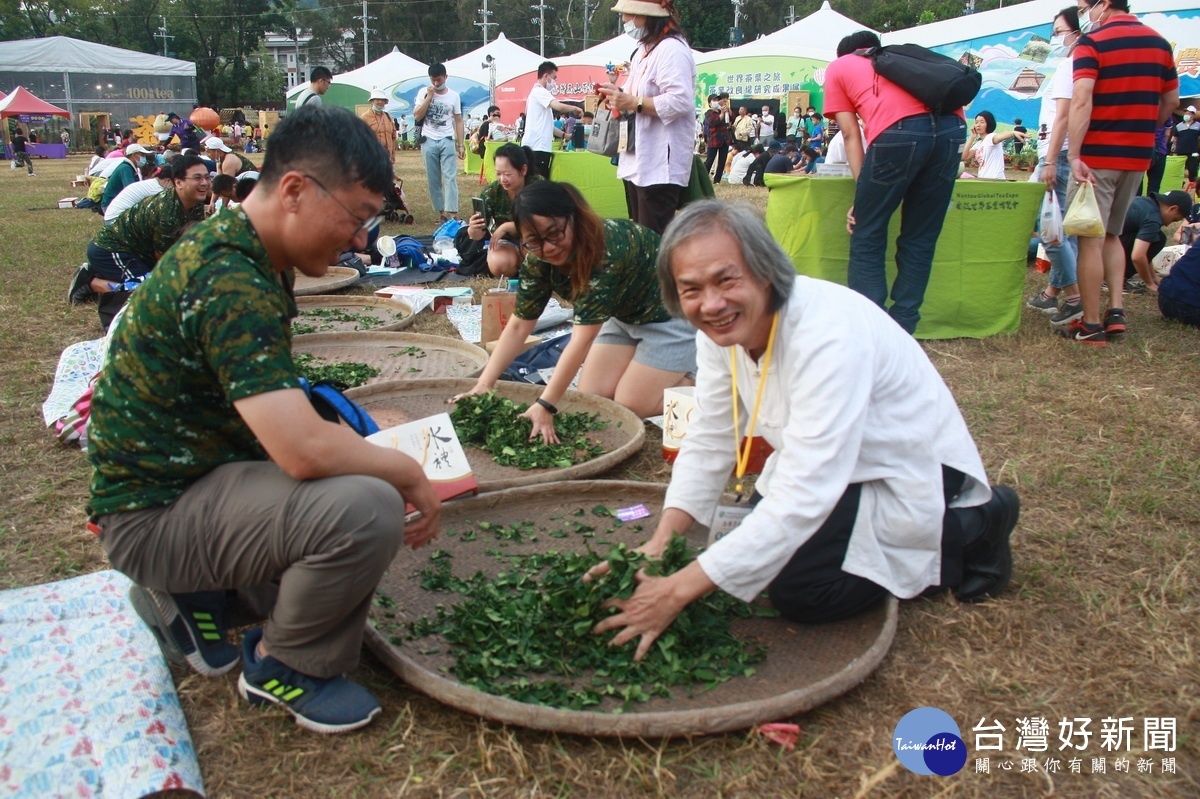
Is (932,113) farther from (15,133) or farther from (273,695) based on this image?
(15,133)

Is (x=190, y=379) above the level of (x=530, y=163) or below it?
below

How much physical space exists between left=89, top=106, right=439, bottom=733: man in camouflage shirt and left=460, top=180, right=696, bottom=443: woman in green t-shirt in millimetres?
1429

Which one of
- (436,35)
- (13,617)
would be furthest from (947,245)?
(436,35)

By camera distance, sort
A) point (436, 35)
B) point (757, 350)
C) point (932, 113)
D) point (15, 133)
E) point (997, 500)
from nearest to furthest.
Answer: point (757, 350), point (997, 500), point (932, 113), point (15, 133), point (436, 35)

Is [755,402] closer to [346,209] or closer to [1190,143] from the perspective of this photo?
[346,209]

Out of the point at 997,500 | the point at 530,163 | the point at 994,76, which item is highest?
the point at 994,76

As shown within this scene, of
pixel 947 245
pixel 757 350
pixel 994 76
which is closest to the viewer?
pixel 757 350

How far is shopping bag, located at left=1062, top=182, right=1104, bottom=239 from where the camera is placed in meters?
4.34

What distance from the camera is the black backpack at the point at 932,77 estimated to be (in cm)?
407

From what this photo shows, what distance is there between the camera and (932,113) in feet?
13.8

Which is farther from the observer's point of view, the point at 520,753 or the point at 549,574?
the point at 549,574

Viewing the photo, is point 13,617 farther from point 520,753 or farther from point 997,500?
point 997,500

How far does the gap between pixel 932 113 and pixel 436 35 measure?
65.0 meters

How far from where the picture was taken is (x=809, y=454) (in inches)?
67.9
